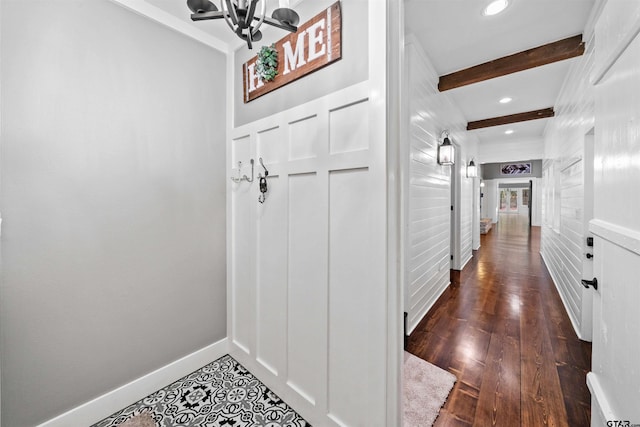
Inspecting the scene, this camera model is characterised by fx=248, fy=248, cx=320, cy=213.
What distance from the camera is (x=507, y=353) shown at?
216cm

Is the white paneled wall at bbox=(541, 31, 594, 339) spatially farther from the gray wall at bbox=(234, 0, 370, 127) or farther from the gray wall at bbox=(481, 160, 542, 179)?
the gray wall at bbox=(481, 160, 542, 179)

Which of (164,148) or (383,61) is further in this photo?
(164,148)

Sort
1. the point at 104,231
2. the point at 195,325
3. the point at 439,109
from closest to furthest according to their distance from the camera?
the point at 104,231, the point at 195,325, the point at 439,109

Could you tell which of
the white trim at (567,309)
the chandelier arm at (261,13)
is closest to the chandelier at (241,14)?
the chandelier arm at (261,13)

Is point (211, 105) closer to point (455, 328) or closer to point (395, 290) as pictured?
point (395, 290)

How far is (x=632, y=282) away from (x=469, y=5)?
232 centimetres

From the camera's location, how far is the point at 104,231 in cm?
157

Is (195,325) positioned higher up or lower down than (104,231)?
lower down

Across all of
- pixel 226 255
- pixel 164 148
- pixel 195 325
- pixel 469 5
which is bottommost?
pixel 195 325

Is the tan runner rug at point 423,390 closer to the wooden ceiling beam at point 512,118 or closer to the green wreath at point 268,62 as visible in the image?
the green wreath at point 268,62

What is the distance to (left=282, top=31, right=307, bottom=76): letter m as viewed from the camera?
154 cm

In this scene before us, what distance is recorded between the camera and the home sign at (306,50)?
1.35m

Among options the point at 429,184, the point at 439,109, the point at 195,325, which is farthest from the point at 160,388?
the point at 439,109

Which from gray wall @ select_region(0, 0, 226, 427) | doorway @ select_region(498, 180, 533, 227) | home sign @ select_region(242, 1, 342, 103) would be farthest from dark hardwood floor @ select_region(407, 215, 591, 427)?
doorway @ select_region(498, 180, 533, 227)
